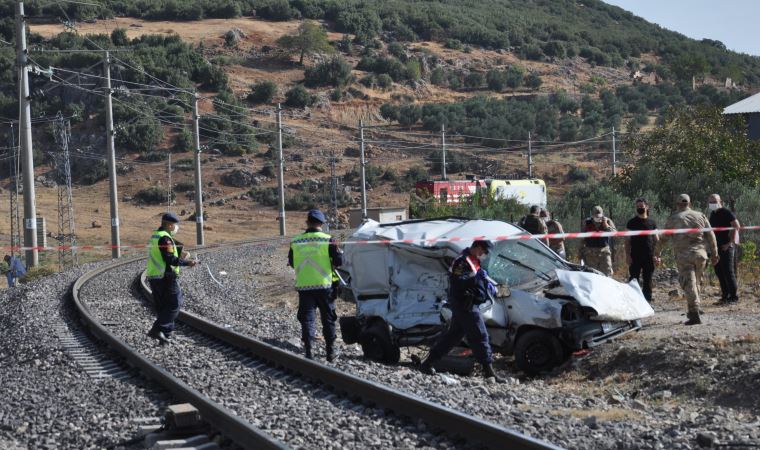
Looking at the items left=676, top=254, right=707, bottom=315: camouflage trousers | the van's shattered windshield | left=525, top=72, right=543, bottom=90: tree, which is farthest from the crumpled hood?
left=525, top=72, right=543, bottom=90: tree

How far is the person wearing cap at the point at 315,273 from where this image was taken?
1273 cm

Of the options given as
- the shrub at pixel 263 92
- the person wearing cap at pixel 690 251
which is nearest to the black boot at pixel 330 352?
the person wearing cap at pixel 690 251

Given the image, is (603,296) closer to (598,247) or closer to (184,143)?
(598,247)

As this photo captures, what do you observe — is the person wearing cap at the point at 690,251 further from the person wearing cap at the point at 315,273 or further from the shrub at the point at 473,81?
the shrub at the point at 473,81

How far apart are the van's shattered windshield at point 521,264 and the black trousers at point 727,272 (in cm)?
372

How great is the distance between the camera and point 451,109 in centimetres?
10156

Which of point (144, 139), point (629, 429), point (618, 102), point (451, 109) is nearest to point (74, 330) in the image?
point (629, 429)

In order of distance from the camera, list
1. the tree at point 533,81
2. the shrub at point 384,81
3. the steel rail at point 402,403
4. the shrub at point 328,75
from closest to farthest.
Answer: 1. the steel rail at point 402,403
2. the shrub at point 328,75
3. the shrub at point 384,81
4. the tree at point 533,81

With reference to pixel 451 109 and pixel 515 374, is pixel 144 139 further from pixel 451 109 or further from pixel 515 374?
pixel 515 374

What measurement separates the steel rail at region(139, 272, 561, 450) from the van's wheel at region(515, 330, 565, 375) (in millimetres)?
2616

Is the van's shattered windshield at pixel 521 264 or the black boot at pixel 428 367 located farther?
the van's shattered windshield at pixel 521 264

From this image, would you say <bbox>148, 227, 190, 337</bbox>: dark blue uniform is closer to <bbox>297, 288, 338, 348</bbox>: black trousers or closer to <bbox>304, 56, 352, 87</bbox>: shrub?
<bbox>297, 288, 338, 348</bbox>: black trousers

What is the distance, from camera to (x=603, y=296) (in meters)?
12.6

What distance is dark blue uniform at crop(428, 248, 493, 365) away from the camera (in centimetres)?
1148
